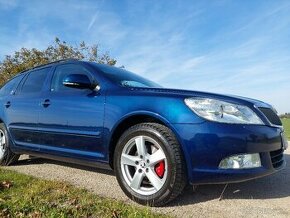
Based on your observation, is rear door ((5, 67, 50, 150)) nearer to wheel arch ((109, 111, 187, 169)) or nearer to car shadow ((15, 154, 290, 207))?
wheel arch ((109, 111, 187, 169))

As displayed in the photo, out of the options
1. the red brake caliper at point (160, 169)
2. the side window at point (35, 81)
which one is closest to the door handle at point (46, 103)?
the side window at point (35, 81)

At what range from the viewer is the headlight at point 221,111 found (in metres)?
3.35

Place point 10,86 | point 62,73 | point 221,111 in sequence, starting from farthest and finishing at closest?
point 10,86 → point 62,73 → point 221,111

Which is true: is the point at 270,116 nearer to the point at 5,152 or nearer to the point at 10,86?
the point at 5,152

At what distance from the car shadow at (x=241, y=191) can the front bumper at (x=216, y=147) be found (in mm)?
492

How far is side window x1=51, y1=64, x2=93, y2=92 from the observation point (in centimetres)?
471

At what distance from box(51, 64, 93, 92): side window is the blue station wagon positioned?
2cm

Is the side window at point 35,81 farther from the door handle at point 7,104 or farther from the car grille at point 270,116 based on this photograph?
the car grille at point 270,116

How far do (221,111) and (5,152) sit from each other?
3.96 metres

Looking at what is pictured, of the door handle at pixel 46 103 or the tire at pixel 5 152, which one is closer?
the door handle at pixel 46 103

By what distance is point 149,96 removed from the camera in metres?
3.67

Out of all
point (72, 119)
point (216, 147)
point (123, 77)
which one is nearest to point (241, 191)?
point (216, 147)

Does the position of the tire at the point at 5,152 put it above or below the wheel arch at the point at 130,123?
below

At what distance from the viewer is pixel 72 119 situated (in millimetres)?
4363
